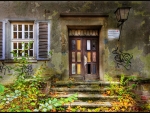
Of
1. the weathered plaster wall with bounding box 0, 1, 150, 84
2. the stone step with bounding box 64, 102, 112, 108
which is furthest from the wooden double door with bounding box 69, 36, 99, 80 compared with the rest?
the stone step with bounding box 64, 102, 112, 108

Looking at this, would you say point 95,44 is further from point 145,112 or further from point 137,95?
point 145,112

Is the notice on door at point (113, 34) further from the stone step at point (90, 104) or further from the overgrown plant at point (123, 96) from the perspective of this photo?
the stone step at point (90, 104)

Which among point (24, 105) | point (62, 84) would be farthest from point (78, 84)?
point (24, 105)

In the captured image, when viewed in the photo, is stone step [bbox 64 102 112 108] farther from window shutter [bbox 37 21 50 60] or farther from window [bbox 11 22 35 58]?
window [bbox 11 22 35 58]

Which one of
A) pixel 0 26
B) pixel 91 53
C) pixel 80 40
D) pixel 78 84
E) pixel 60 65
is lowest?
pixel 78 84

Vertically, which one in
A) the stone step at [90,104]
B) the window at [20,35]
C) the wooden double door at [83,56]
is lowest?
the stone step at [90,104]

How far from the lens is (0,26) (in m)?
7.43

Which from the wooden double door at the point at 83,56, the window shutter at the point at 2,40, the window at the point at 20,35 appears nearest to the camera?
the window shutter at the point at 2,40

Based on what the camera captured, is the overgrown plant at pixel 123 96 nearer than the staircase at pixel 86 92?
Yes

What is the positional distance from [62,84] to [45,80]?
2.36 ft

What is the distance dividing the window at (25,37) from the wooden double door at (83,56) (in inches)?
47.7

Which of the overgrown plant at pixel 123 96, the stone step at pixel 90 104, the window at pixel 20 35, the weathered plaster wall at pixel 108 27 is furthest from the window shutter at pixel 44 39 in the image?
the overgrown plant at pixel 123 96

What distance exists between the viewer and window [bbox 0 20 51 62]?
292 inches

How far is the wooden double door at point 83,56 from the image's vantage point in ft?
26.3
